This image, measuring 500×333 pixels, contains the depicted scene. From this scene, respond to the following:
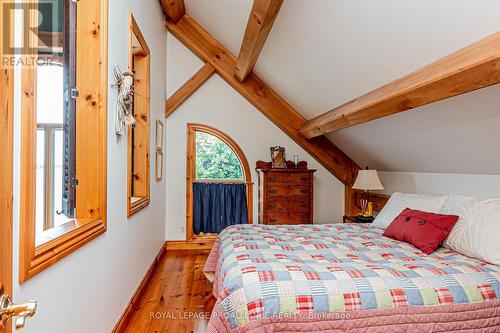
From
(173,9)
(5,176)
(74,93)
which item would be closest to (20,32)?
(5,176)

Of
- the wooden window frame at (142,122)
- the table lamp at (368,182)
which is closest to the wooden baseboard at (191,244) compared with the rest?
the wooden window frame at (142,122)

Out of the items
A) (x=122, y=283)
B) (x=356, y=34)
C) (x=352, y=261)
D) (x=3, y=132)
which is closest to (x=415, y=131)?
(x=356, y=34)

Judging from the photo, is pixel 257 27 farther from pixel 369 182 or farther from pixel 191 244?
pixel 191 244

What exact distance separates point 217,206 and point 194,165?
69cm

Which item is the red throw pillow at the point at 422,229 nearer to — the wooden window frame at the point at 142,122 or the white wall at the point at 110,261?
the white wall at the point at 110,261

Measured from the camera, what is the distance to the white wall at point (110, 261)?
1.23 m

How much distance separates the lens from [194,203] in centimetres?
466

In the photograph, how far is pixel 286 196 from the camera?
4.27 meters

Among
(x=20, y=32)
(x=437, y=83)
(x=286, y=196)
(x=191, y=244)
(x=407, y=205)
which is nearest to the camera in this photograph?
(x=20, y=32)

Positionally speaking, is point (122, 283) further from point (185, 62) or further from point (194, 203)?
point (185, 62)

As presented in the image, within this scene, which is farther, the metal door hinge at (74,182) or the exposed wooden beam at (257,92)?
the exposed wooden beam at (257,92)

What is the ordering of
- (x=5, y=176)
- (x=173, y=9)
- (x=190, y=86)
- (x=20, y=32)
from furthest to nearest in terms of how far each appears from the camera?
(x=190, y=86) < (x=173, y=9) < (x=20, y=32) < (x=5, y=176)

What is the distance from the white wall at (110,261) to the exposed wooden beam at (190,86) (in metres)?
0.82

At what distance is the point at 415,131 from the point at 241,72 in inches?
82.3
